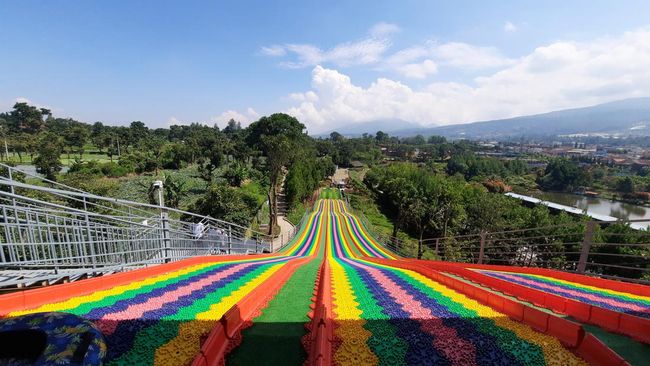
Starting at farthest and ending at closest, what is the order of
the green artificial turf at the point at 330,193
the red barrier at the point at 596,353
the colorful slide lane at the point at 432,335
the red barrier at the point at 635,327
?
the green artificial turf at the point at 330,193
the red barrier at the point at 635,327
the colorful slide lane at the point at 432,335
the red barrier at the point at 596,353

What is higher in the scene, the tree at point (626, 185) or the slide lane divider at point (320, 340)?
the slide lane divider at point (320, 340)

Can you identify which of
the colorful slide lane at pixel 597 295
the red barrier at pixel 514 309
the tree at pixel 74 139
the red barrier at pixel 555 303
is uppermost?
the tree at pixel 74 139

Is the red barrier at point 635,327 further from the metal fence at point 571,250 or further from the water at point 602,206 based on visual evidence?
the water at point 602,206

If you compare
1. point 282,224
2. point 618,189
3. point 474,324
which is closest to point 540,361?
point 474,324

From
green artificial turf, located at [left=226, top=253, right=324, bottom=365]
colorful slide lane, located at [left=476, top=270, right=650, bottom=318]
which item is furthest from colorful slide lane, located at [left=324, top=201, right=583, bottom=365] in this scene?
colorful slide lane, located at [left=476, top=270, right=650, bottom=318]

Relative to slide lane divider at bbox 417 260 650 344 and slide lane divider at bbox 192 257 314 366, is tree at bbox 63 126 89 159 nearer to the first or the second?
slide lane divider at bbox 192 257 314 366

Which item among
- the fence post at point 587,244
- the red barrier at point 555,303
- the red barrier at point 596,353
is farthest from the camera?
the fence post at point 587,244

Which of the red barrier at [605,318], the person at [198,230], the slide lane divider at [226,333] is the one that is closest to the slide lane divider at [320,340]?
the slide lane divider at [226,333]
